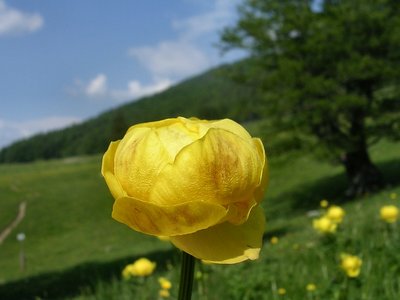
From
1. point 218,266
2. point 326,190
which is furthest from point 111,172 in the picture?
point 326,190

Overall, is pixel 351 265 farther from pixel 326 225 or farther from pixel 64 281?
pixel 64 281

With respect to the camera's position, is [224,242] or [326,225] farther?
[326,225]

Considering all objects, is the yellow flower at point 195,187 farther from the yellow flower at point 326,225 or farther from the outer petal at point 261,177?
the yellow flower at point 326,225

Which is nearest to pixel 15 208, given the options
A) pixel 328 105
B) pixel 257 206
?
pixel 328 105

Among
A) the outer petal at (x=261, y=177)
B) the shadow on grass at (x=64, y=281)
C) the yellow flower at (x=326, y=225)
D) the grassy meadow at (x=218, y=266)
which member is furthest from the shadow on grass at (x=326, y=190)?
the outer petal at (x=261, y=177)

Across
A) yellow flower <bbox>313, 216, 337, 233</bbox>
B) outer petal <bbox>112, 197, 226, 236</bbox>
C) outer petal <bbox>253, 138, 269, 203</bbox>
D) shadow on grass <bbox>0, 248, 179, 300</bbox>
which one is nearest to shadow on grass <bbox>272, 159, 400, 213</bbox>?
shadow on grass <bbox>0, 248, 179, 300</bbox>

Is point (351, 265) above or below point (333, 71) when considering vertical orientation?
above

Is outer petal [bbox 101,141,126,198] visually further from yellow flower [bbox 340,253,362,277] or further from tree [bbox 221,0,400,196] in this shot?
tree [bbox 221,0,400,196]
